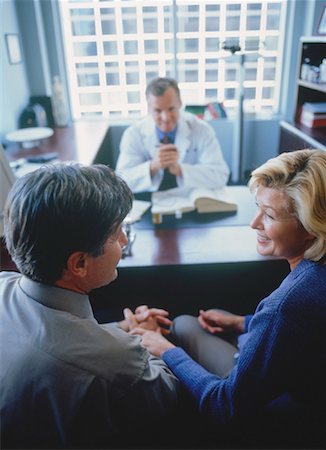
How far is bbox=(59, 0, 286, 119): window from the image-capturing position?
3338mm

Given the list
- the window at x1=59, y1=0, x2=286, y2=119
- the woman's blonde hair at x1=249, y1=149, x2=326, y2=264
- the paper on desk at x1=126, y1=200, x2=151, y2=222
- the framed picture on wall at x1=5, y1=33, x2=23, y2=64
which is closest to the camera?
the woman's blonde hair at x1=249, y1=149, x2=326, y2=264

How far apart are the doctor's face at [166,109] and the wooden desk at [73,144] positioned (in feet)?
1.55

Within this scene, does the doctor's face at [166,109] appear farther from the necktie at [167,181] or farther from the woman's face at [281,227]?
the woman's face at [281,227]

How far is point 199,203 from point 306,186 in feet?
2.77

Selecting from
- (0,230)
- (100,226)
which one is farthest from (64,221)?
(0,230)

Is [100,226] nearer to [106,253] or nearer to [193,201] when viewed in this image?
[106,253]

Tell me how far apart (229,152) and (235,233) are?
7.42 ft

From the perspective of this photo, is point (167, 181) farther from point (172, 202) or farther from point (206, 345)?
point (206, 345)

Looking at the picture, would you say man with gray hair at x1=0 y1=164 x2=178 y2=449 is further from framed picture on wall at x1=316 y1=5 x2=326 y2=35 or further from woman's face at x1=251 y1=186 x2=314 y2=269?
framed picture on wall at x1=316 y1=5 x2=326 y2=35

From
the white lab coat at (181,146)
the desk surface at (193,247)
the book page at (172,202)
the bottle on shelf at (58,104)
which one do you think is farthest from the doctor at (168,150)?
the bottle on shelf at (58,104)

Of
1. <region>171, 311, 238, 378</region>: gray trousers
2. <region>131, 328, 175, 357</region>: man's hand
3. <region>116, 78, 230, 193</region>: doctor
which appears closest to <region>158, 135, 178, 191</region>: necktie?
<region>116, 78, 230, 193</region>: doctor

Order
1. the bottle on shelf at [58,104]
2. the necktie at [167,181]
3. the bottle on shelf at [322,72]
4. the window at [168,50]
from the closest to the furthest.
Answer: the necktie at [167,181], the bottle on shelf at [322,72], the bottle on shelf at [58,104], the window at [168,50]

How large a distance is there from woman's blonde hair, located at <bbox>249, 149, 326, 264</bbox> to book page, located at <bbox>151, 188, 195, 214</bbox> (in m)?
0.76

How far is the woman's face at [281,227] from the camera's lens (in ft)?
3.05
